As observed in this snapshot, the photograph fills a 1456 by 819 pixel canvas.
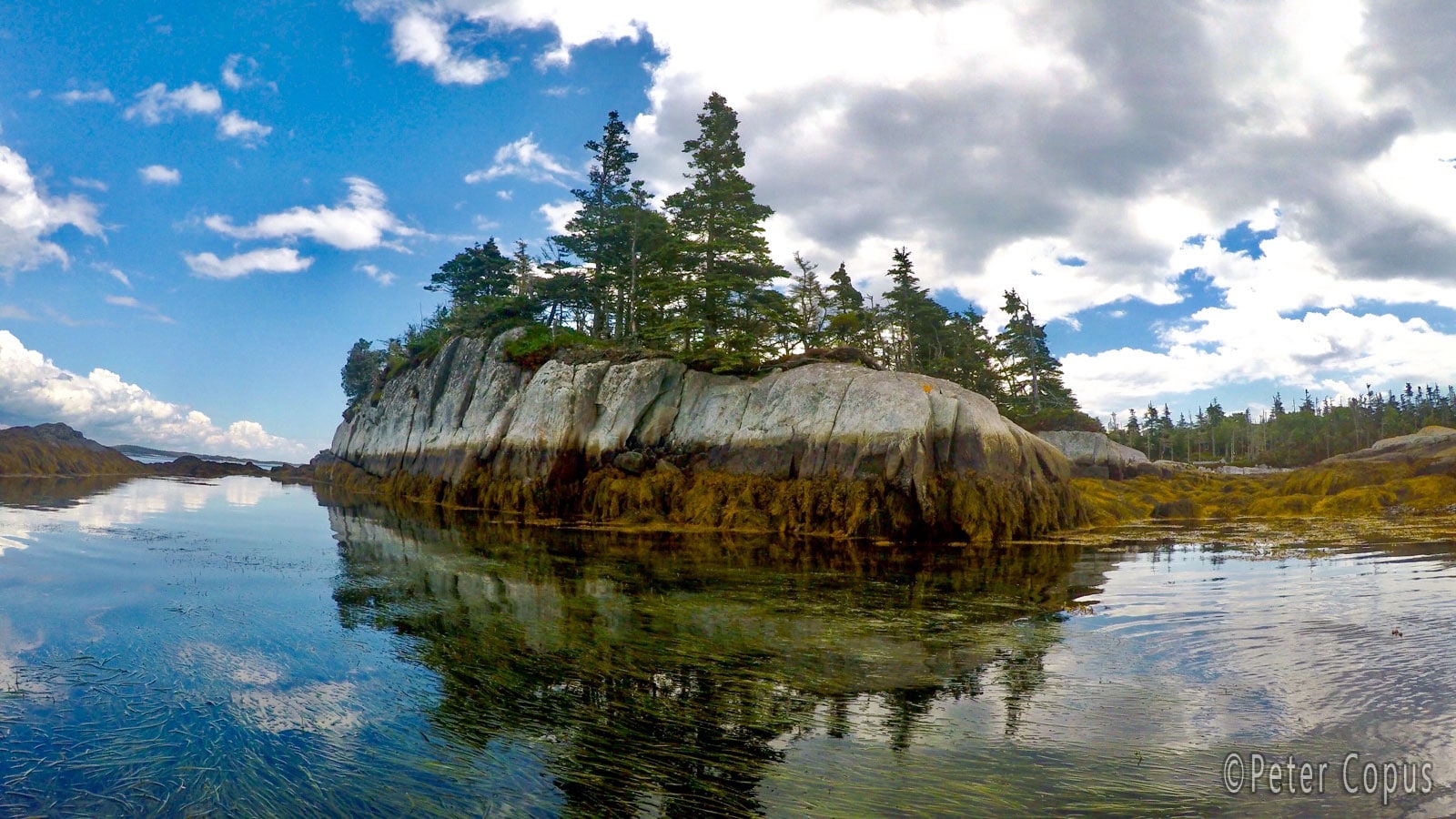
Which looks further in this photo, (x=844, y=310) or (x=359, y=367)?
(x=359, y=367)

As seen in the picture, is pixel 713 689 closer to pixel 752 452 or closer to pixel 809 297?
pixel 752 452

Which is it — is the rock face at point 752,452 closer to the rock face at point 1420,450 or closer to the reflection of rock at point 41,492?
the reflection of rock at point 41,492

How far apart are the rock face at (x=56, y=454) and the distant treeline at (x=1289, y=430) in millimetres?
125506

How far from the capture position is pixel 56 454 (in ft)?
174

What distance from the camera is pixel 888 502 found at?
21828 millimetres

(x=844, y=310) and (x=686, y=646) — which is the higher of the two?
(x=844, y=310)

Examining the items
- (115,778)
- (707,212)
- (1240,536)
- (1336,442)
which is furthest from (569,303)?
(1336,442)

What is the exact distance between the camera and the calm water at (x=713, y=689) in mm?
4719

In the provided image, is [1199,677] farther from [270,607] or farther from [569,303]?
[569,303]

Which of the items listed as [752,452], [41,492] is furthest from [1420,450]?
[41,492]

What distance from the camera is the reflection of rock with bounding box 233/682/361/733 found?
19.7ft

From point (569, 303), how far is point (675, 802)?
1700 inches

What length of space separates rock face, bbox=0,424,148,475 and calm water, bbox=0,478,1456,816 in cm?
5171

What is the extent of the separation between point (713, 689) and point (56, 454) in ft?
238
